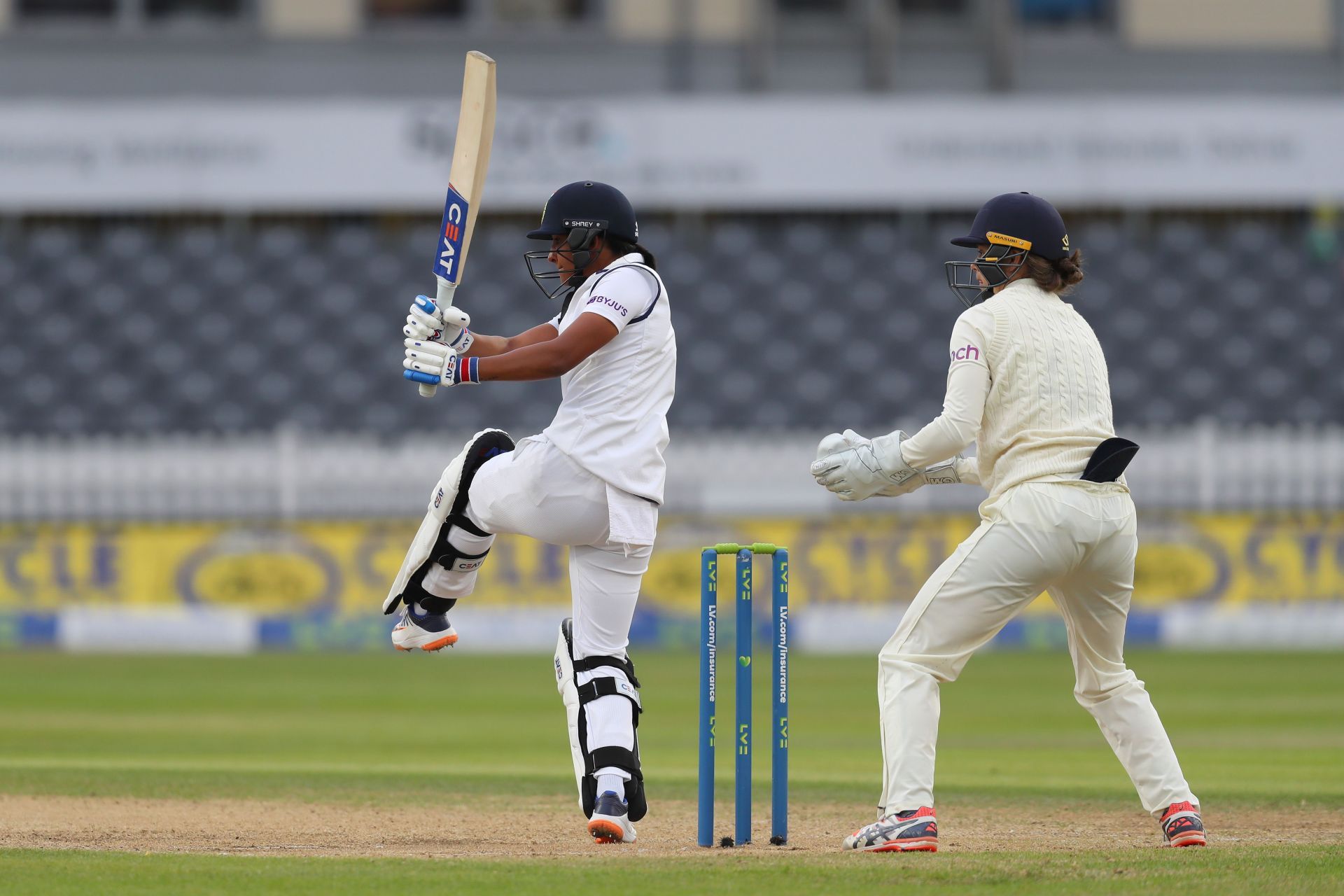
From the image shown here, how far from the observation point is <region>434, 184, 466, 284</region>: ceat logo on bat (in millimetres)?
4875

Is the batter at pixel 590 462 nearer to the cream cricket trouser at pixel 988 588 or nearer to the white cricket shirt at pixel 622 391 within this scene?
the white cricket shirt at pixel 622 391

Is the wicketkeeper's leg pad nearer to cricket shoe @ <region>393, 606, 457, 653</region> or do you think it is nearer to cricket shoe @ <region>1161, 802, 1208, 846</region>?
cricket shoe @ <region>393, 606, 457, 653</region>

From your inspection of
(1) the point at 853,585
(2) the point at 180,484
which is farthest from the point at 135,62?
(1) the point at 853,585

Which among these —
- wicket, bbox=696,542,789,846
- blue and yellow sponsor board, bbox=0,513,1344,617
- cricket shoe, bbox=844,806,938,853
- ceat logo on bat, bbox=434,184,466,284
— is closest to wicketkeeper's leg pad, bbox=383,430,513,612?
ceat logo on bat, bbox=434,184,466,284

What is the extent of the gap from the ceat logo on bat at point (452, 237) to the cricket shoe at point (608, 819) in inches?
58.4

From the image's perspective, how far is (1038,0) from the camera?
1795cm

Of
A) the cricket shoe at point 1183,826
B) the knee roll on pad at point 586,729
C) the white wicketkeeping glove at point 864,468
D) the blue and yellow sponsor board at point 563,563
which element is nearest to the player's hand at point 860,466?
the white wicketkeeping glove at point 864,468

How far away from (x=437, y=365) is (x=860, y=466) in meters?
1.12

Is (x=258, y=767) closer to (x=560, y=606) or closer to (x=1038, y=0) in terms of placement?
(x=560, y=606)

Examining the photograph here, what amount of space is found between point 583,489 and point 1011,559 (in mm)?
1110

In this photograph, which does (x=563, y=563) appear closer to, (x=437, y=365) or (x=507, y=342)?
(x=507, y=342)

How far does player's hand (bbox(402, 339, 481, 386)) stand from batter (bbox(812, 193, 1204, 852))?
0.96 m

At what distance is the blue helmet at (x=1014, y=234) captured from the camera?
4500mm

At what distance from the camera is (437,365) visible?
4.51 metres
